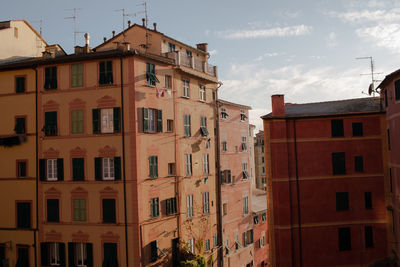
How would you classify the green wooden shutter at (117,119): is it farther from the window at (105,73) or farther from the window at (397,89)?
the window at (397,89)

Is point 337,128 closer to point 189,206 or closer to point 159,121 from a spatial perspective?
point 189,206

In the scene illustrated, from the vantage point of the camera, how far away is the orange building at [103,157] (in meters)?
32.6

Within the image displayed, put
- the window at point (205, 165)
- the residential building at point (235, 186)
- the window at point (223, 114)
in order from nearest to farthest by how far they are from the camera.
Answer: the window at point (205, 165)
the residential building at point (235, 186)
the window at point (223, 114)

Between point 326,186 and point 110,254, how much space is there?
21.5m

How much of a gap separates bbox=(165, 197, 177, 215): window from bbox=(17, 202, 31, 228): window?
12.6 m

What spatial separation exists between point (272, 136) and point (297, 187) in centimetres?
563

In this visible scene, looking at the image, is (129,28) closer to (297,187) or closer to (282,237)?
(297,187)

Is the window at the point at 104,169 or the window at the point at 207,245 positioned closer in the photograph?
the window at the point at 104,169

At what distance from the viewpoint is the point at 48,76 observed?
114 ft

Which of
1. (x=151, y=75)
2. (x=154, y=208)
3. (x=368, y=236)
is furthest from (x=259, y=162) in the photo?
(x=151, y=75)

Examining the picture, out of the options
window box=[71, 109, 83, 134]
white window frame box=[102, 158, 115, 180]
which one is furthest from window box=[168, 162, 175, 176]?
window box=[71, 109, 83, 134]

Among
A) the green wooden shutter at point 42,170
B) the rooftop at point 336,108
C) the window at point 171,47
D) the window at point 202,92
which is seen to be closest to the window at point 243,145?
the rooftop at point 336,108

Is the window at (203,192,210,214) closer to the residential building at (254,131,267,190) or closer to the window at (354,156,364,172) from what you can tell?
the window at (354,156,364,172)

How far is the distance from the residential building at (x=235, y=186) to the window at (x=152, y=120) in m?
12.4
